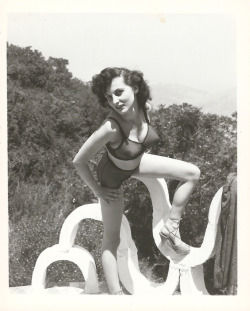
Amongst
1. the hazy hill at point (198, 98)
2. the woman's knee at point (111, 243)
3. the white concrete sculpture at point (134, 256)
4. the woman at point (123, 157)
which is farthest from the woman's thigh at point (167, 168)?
the hazy hill at point (198, 98)

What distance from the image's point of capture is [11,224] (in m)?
6.59

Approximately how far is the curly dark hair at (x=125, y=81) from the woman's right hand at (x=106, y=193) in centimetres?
53

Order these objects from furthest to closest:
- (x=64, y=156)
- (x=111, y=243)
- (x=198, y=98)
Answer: (x=64, y=156)
(x=198, y=98)
(x=111, y=243)

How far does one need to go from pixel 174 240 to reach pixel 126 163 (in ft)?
1.92

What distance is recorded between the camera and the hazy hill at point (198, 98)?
5511mm

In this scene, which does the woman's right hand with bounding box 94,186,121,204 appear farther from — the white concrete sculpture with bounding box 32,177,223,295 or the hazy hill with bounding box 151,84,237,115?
the hazy hill with bounding box 151,84,237,115

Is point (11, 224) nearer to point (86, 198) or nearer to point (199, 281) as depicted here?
point (86, 198)

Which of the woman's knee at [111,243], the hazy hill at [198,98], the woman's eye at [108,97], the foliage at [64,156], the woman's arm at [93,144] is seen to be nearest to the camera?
the woman's arm at [93,144]

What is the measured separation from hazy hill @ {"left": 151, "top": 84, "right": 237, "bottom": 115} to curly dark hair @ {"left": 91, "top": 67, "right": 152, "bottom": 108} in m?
2.03

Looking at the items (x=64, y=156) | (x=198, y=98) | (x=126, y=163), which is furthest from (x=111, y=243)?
(x=64, y=156)

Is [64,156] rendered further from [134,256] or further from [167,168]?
[167,168]

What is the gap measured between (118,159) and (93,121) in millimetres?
3696

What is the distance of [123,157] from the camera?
327cm

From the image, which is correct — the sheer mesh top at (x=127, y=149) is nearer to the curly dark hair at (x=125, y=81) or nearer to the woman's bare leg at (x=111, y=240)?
the curly dark hair at (x=125, y=81)
